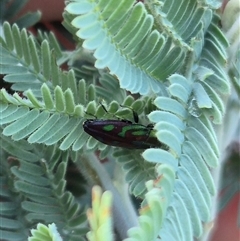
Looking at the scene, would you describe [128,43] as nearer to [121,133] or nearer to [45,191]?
[121,133]

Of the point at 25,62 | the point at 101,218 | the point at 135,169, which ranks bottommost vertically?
the point at 101,218

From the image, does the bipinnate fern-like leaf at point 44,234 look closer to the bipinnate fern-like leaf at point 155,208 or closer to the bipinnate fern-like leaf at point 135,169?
the bipinnate fern-like leaf at point 155,208

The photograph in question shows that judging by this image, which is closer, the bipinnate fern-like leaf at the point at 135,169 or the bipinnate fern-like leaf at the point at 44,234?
the bipinnate fern-like leaf at the point at 44,234

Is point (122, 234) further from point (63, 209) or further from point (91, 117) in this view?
point (91, 117)

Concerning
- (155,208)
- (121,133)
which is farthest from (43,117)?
(155,208)

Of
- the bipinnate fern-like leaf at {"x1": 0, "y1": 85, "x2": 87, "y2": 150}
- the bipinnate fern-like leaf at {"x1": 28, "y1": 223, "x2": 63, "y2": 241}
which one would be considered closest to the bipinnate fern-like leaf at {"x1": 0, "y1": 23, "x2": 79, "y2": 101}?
the bipinnate fern-like leaf at {"x1": 0, "y1": 85, "x2": 87, "y2": 150}

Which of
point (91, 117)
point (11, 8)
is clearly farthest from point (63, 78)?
point (11, 8)

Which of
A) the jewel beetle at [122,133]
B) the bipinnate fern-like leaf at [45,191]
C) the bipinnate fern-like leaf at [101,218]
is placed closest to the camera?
the bipinnate fern-like leaf at [101,218]

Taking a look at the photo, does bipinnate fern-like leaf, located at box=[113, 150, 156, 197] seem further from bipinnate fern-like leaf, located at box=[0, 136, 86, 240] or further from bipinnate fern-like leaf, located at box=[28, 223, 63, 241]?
bipinnate fern-like leaf, located at box=[28, 223, 63, 241]

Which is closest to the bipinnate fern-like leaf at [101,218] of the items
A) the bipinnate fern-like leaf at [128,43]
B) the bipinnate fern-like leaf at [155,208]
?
the bipinnate fern-like leaf at [155,208]
